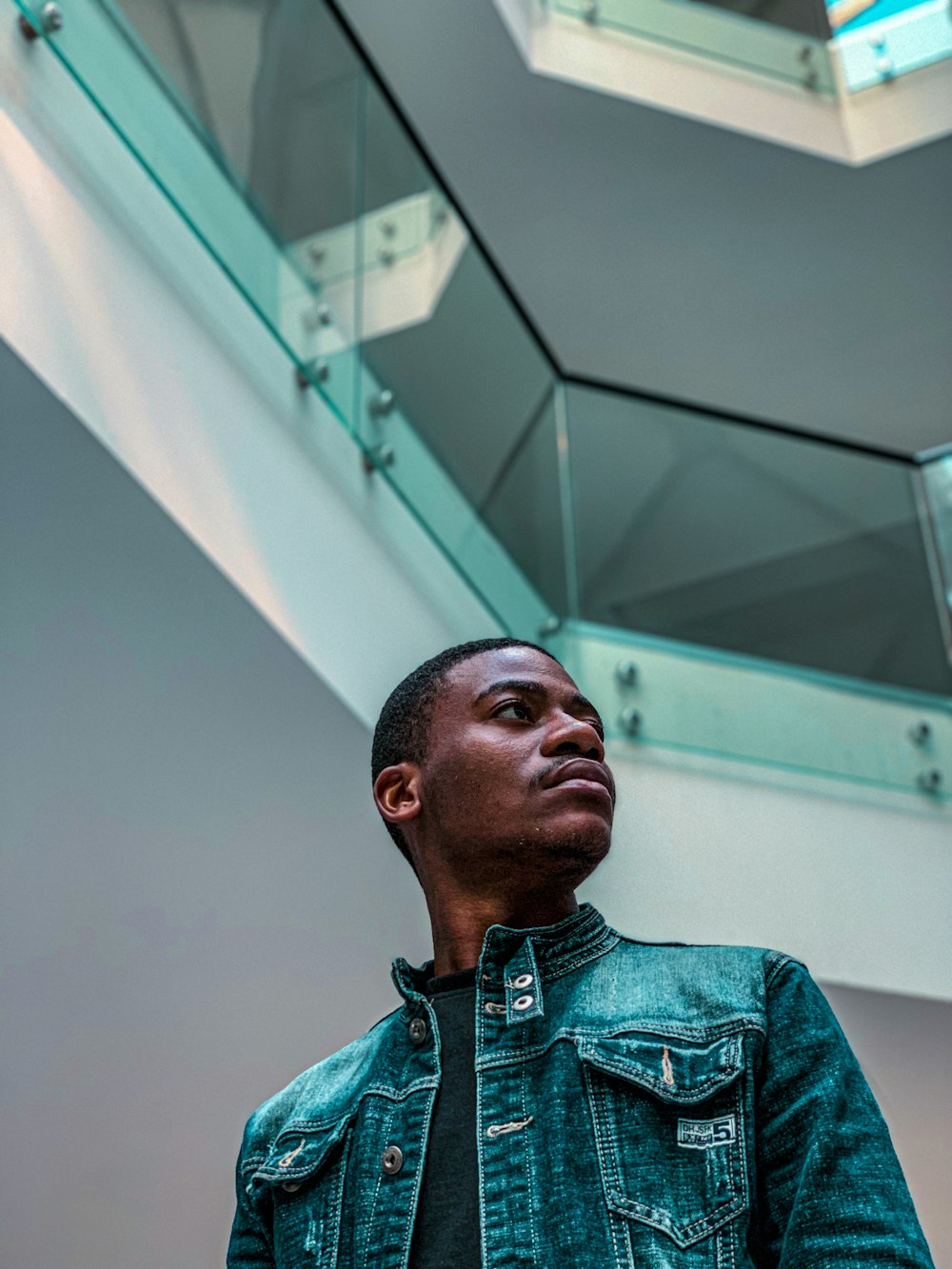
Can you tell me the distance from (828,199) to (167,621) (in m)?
4.50

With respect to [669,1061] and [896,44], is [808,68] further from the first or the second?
[669,1061]

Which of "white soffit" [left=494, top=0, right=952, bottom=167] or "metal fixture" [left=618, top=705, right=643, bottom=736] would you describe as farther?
"white soffit" [left=494, top=0, right=952, bottom=167]

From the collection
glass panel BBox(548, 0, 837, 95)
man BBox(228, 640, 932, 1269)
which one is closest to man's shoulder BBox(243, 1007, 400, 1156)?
man BBox(228, 640, 932, 1269)

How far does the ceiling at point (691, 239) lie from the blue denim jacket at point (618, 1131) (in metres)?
4.82

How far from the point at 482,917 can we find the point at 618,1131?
31cm

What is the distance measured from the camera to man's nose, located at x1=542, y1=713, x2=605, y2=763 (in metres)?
1.52

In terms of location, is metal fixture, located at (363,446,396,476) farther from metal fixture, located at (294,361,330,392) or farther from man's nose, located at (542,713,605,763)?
man's nose, located at (542,713,605,763)

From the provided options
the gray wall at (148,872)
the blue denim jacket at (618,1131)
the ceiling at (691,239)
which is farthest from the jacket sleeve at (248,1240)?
the ceiling at (691,239)

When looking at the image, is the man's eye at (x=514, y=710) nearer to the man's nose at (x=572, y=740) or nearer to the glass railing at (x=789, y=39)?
the man's nose at (x=572, y=740)

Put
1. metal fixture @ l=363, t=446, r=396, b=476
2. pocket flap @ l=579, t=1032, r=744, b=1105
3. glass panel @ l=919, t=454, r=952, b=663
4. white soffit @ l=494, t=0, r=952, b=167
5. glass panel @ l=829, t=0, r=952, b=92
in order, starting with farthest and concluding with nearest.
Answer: glass panel @ l=829, t=0, r=952, b=92
white soffit @ l=494, t=0, r=952, b=167
glass panel @ l=919, t=454, r=952, b=663
metal fixture @ l=363, t=446, r=396, b=476
pocket flap @ l=579, t=1032, r=744, b=1105

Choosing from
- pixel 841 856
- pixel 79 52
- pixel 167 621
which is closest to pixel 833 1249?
pixel 167 621

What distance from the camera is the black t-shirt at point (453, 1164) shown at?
4.03 ft

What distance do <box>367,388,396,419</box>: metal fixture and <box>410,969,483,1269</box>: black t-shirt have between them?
184cm

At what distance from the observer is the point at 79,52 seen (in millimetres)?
2377
